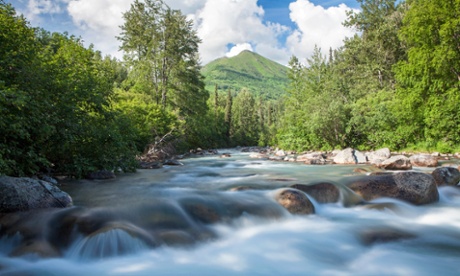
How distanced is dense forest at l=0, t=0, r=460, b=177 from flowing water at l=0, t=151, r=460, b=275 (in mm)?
2834

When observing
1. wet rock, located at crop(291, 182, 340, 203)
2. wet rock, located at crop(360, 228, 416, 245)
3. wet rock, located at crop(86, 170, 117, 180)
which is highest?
wet rock, located at crop(86, 170, 117, 180)

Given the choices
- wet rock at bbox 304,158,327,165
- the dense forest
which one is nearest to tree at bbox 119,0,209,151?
the dense forest

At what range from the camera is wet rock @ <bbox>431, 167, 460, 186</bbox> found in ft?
33.4

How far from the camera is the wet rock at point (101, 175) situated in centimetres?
1242

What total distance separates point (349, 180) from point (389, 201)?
1.56 metres

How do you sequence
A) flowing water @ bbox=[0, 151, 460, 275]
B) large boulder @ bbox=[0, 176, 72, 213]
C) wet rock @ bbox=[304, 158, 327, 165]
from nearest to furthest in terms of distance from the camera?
1. flowing water @ bbox=[0, 151, 460, 275]
2. large boulder @ bbox=[0, 176, 72, 213]
3. wet rock @ bbox=[304, 158, 327, 165]

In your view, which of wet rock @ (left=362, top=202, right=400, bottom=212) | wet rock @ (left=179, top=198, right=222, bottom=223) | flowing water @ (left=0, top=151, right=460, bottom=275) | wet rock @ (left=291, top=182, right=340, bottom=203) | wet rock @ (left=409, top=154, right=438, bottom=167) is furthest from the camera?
wet rock @ (left=409, top=154, right=438, bottom=167)

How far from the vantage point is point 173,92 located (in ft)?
105

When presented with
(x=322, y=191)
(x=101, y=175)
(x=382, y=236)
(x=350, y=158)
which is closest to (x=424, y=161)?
(x=350, y=158)

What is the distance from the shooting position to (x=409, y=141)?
25047mm

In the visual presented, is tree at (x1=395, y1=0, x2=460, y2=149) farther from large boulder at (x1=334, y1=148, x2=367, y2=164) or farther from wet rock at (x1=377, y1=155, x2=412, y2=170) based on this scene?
wet rock at (x1=377, y1=155, x2=412, y2=170)

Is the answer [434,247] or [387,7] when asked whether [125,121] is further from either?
[387,7]

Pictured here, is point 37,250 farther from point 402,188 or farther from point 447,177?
point 447,177

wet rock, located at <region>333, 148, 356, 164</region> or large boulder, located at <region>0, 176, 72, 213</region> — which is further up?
large boulder, located at <region>0, 176, 72, 213</region>
